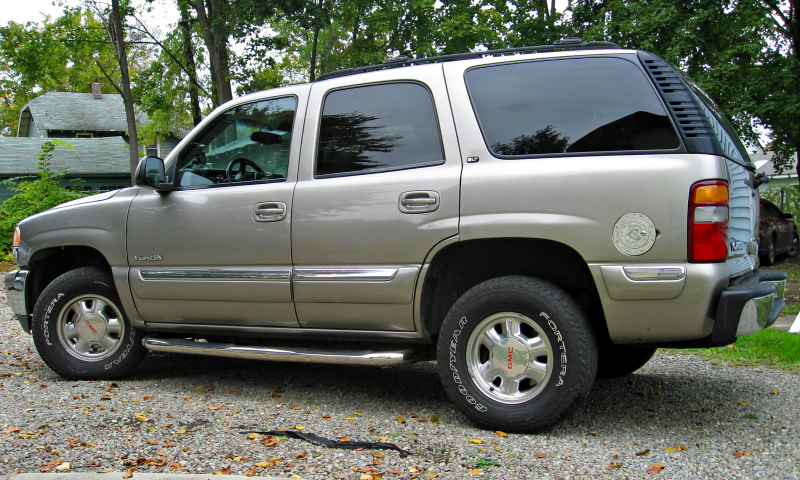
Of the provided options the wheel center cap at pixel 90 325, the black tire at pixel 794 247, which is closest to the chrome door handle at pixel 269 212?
the wheel center cap at pixel 90 325

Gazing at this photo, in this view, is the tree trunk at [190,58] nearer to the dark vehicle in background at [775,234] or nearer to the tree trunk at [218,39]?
the tree trunk at [218,39]

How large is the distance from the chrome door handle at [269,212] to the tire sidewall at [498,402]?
1259 mm

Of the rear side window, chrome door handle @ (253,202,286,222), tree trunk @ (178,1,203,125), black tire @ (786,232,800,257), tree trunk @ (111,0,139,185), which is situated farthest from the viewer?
tree trunk @ (178,1,203,125)

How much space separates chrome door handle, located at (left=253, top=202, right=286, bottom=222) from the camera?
14.0 feet

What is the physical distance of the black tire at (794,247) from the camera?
1762 cm

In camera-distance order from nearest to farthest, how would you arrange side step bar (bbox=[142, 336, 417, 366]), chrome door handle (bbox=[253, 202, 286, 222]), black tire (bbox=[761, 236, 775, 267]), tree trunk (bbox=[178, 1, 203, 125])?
side step bar (bbox=[142, 336, 417, 366]) → chrome door handle (bbox=[253, 202, 286, 222]) → black tire (bbox=[761, 236, 775, 267]) → tree trunk (bbox=[178, 1, 203, 125])

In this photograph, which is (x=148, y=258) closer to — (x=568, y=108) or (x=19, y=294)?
(x=19, y=294)

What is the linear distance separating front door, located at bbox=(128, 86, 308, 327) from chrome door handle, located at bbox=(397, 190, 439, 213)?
785 millimetres

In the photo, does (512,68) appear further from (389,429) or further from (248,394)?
(248,394)

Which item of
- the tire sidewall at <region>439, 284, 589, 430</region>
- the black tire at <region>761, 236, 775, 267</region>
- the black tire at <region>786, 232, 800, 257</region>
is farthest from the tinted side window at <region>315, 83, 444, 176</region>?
the black tire at <region>786, 232, 800, 257</region>

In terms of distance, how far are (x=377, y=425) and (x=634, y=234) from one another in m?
1.78

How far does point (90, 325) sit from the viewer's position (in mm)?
5129

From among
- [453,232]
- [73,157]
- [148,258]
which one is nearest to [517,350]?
[453,232]

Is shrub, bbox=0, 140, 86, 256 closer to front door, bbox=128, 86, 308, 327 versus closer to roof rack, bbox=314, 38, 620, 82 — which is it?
front door, bbox=128, 86, 308, 327
